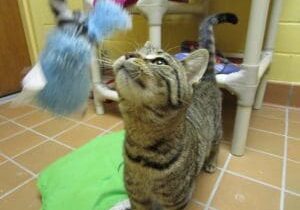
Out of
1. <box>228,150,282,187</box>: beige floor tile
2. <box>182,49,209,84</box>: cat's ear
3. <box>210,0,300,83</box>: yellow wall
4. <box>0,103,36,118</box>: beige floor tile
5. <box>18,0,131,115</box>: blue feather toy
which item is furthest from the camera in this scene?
<box>0,103,36,118</box>: beige floor tile

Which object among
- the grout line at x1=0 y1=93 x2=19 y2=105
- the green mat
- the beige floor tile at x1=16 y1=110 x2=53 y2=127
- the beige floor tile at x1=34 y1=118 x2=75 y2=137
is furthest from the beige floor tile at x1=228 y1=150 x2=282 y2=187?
the grout line at x1=0 y1=93 x2=19 y2=105

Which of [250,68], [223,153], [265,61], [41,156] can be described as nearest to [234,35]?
[265,61]

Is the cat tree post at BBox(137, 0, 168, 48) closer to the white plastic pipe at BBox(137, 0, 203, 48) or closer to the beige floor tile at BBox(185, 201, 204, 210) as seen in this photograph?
the white plastic pipe at BBox(137, 0, 203, 48)

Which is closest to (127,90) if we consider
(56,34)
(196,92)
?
(56,34)

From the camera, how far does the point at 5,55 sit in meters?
1.67

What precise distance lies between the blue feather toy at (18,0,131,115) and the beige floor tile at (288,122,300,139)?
0.95m

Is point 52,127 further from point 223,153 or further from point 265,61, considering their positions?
point 265,61

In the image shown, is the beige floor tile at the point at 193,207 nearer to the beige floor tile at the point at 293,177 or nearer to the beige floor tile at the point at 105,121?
the beige floor tile at the point at 293,177

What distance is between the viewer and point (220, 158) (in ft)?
3.32

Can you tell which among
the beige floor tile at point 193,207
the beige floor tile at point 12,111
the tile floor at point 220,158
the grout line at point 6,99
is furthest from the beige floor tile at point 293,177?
the grout line at point 6,99

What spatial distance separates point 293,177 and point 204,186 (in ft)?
1.00

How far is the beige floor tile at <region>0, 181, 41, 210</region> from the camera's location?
2.67ft

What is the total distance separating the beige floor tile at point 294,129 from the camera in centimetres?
113

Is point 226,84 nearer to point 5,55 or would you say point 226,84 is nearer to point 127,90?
point 127,90
